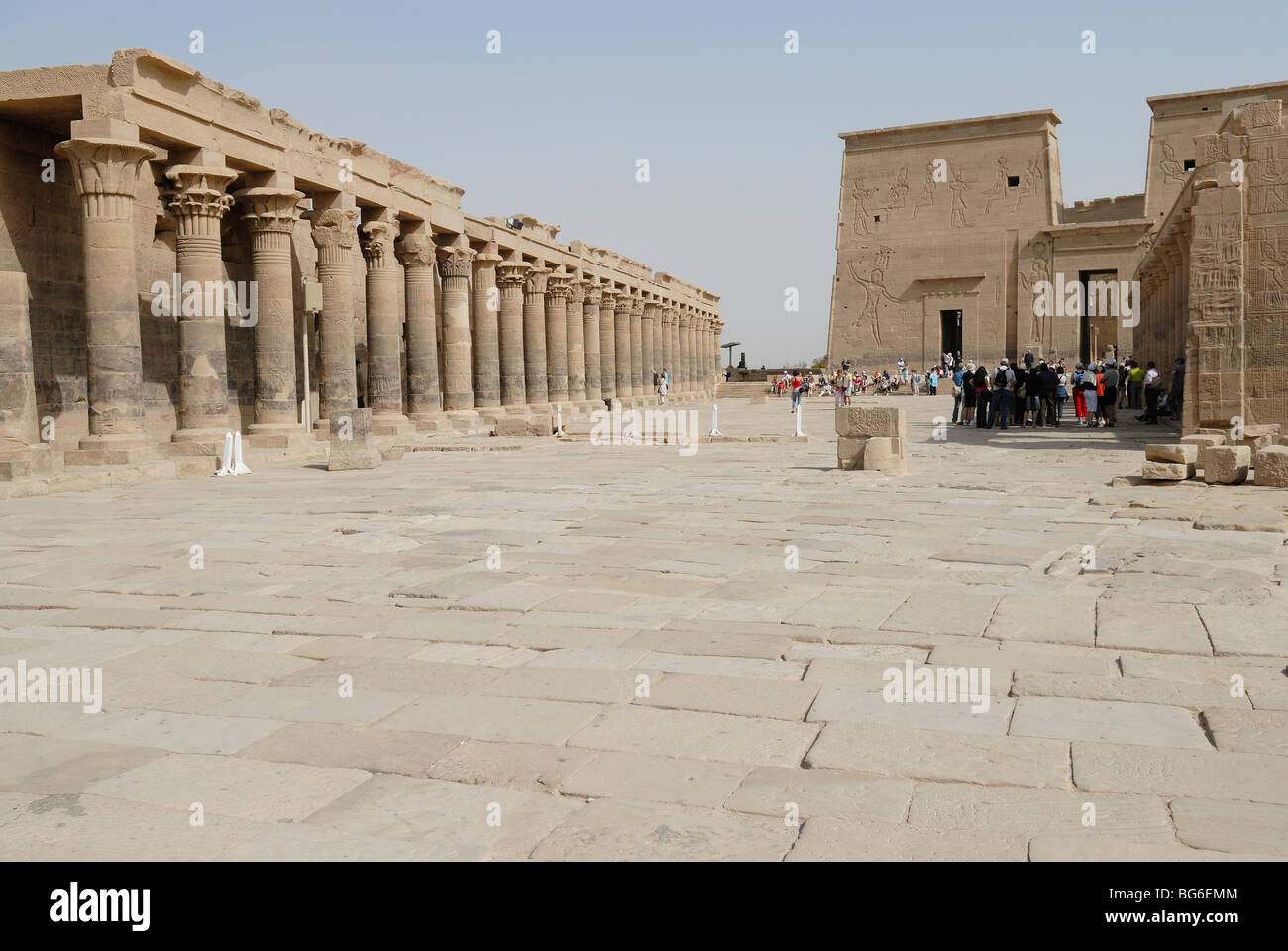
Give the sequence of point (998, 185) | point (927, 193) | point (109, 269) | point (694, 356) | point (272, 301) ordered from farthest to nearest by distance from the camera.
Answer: point (694, 356) < point (927, 193) < point (998, 185) < point (272, 301) < point (109, 269)

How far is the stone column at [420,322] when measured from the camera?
2169 cm

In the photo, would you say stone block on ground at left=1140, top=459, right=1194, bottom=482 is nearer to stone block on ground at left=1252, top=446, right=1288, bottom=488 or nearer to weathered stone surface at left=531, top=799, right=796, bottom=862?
stone block on ground at left=1252, top=446, right=1288, bottom=488

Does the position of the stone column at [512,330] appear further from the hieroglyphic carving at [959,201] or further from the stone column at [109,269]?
the hieroglyphic carving at [959,201]

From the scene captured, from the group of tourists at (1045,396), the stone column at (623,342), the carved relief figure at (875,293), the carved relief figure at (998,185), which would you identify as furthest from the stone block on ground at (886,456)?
the carved relief figure at (998,185)

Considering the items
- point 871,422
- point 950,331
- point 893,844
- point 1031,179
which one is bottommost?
point 893,844

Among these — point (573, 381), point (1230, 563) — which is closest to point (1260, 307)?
point (1230, 563)

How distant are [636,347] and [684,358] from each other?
378 inches

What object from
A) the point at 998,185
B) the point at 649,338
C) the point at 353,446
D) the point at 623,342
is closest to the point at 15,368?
the point at 353,446

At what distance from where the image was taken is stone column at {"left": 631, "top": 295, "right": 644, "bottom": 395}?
39.1 metres

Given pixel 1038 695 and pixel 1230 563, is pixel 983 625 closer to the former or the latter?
pixel 1038 695

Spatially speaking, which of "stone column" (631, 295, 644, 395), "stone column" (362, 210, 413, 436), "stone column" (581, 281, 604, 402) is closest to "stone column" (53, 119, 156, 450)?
"stone column" (362, 210, 413, 436)

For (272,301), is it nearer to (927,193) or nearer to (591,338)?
(591,338)

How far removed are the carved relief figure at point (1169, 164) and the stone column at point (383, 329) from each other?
33.0m

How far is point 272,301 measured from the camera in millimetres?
16594
